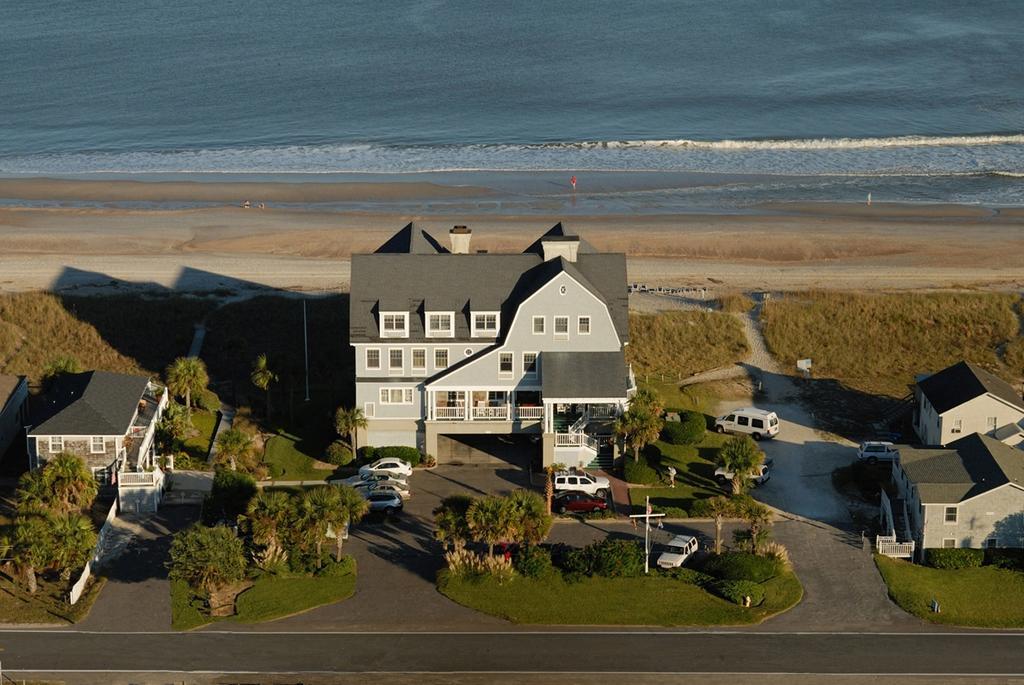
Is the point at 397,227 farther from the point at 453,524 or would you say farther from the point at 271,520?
the point at 271,520

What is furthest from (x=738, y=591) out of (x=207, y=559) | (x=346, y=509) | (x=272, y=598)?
(x=207, y=559)

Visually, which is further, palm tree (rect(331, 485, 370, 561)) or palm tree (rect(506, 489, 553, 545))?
palm tree (rect(331, 485, 370, 561))

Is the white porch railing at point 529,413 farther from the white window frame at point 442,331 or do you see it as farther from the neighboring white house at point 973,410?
the neighboring white house at point 973,410

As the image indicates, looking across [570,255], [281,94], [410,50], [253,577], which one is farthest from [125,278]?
[410,50]

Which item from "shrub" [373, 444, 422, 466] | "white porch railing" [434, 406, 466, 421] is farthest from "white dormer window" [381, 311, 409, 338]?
"shrub" [373, 444, 422, 466]

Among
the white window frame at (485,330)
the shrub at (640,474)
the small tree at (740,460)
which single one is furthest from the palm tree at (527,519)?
the white window frame at (485,330)

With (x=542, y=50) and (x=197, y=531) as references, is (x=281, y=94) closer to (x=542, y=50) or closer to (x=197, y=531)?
(x=542, y=50)

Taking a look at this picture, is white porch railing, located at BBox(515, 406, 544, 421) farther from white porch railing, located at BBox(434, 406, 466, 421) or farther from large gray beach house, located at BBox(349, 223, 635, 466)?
white porch railing, located at BBox(434, 406, 466, 421)
